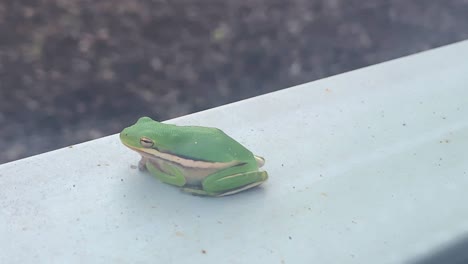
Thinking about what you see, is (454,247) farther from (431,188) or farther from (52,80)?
(52,80)

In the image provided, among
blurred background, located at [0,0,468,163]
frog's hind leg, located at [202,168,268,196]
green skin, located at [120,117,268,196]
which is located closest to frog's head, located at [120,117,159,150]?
green skin, located at [120,117,268,196]

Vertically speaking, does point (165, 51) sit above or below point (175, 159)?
below

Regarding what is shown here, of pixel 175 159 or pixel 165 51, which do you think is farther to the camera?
pixel 165 51

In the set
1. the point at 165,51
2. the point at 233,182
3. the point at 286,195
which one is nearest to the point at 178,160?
the point at 233,182

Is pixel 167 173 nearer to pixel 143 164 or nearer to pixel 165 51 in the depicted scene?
pixel 143 164

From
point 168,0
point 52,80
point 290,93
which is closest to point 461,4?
point 168,0

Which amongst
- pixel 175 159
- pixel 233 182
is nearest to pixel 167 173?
pixel 175 159
